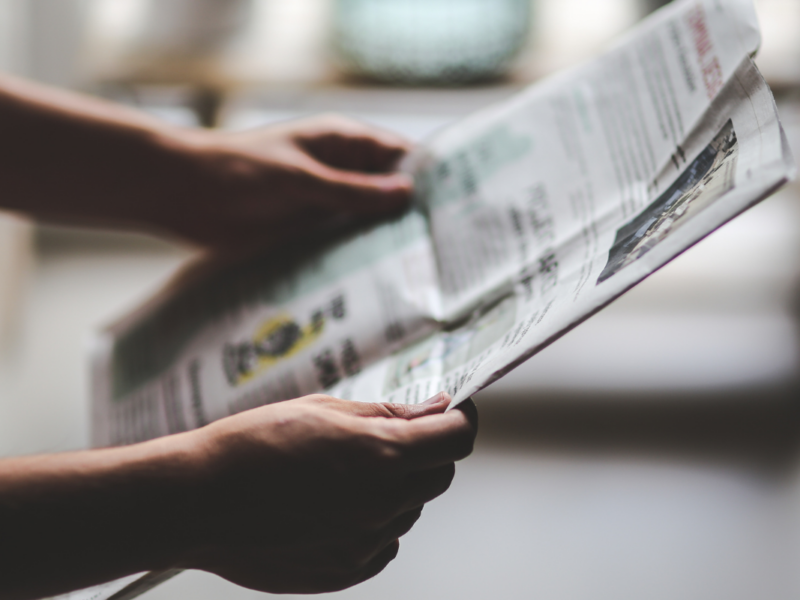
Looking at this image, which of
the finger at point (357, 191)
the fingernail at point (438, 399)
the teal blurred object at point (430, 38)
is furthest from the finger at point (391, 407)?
the teal blurred object at point (430, 38)

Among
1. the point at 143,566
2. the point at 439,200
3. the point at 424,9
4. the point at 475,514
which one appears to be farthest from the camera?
the point at 424,9

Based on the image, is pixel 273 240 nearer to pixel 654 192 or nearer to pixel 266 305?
pixel 266 305

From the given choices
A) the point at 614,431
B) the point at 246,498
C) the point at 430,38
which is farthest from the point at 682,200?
Answer: the point at 430,38

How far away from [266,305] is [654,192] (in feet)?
0.75

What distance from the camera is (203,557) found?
0.22 meters

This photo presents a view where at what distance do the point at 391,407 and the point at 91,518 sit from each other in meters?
0.12

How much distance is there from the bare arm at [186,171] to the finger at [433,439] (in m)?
0.18

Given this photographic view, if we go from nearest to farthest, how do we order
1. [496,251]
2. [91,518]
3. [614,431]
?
1. [91,518]
2. [496,251]
3. [614,431]

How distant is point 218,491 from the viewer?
21 cm

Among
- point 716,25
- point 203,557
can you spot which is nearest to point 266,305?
point 203,557

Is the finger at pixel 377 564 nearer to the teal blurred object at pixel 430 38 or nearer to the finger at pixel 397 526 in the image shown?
the finger at pixel 397 526

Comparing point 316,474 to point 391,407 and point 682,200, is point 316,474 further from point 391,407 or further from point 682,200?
point 682,200

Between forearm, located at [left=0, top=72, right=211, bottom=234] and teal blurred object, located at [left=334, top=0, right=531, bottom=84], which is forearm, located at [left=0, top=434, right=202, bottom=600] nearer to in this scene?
forearm, located at [left=0, top=72, right=211, bottom=234]

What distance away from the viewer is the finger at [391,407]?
0.72 feet
